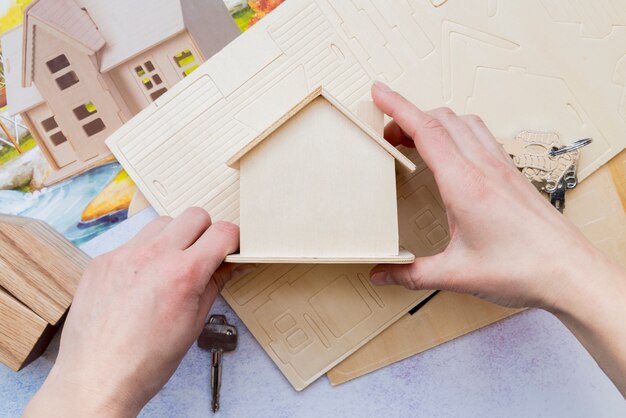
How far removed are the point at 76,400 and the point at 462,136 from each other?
64cm

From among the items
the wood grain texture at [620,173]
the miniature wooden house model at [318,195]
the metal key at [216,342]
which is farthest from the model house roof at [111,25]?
the wood grain texture at [620,173]

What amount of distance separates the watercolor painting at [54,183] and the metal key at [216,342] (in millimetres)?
261

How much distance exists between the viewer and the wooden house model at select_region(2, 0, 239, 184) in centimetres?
94

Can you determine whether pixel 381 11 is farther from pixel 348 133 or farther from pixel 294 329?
pixel 294 329

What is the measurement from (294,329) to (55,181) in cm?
52

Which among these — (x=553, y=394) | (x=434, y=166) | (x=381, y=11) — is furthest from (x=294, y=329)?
(x=381, y=11)

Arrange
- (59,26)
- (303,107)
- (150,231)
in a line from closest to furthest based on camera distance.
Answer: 1. (303,107)
2. (150,231)
3. (59,26)

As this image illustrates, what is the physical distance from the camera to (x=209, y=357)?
0.96 m

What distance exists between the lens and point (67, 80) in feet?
3.13

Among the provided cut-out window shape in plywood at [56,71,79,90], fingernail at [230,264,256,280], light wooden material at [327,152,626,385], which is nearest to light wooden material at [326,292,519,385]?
light wooden material at [327,152,626,385]

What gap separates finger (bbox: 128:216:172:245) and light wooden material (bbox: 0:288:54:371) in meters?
0.25

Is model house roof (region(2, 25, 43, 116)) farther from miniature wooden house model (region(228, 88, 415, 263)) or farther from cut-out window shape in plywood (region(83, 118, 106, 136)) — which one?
miniature wooden house model (region(228, 88, 415, 263))

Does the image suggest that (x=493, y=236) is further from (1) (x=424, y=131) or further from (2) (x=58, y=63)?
(2) (x=58, y=63)

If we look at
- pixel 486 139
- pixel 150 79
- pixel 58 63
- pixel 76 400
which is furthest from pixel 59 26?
pixel 486 139
